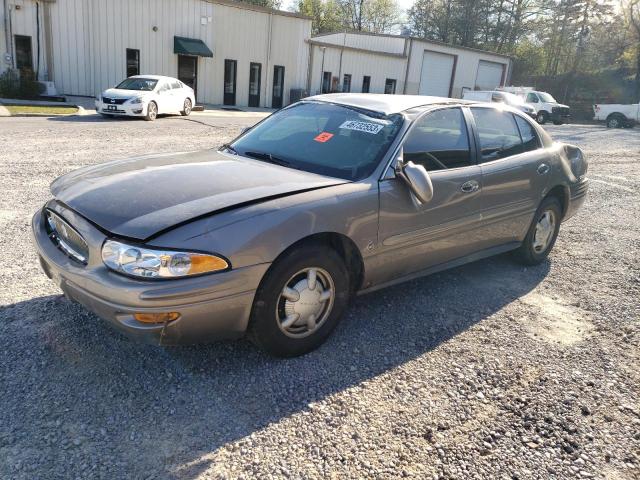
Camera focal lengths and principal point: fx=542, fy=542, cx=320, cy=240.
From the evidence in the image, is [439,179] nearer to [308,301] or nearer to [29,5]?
[308,301]

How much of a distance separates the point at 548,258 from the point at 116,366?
14.6 feet

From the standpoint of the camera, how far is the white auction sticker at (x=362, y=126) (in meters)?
3.86

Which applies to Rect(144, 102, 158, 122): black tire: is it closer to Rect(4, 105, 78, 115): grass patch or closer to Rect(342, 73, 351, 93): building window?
Rect(4, 105, 78, 115): grass patch

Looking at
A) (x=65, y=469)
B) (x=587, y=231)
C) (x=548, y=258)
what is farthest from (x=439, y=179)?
(x=587, y=231)

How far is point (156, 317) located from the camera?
2.69 meters

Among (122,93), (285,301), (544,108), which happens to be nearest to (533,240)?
(285,301)

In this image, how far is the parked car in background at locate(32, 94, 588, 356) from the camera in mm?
2738

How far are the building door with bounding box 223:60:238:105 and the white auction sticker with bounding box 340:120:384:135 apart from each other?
25505 mm

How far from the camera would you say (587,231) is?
691 centimetres

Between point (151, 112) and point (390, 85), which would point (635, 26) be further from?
point (151, 112)

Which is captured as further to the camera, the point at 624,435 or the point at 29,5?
the point at 29,5

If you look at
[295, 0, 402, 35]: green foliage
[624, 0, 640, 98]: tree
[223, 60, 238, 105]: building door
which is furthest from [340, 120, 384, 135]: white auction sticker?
[295, 0, 402, 35]: green foliage

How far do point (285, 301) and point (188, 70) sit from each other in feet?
85.1

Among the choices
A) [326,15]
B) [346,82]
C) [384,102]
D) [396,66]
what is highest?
[326,15]
